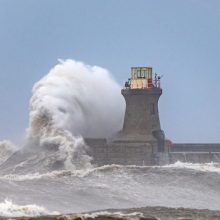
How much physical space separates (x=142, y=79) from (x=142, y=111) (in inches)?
63.2

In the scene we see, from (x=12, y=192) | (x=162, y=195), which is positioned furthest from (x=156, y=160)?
(x=12, y=192)

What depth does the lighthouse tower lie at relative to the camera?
39.6 metres

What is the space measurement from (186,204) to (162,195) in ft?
6.50

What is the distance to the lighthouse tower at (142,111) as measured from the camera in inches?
1560

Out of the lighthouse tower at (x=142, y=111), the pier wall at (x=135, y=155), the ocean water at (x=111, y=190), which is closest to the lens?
the ocean water at (x=111, y=190)

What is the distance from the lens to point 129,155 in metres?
37.6

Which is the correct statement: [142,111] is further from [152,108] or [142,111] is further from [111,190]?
[111,190]

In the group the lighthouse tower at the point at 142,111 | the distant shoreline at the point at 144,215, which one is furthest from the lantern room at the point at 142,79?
the distant shoreline at the point at 144,215

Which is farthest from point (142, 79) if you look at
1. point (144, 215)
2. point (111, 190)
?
point (144, 215)

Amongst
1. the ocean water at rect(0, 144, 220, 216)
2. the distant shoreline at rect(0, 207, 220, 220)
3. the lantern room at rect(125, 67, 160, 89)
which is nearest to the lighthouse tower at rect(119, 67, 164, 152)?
the lantern room at rect(125, 67, 160, 89)

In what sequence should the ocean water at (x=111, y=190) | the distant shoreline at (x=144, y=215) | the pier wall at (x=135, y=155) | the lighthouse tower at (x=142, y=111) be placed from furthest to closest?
the lighthouse tower at (x=142, y=111), the pier wall at (x=135, y=155), the ocean water at (x=111, y=190), the distant shoreline at (x=144, y=215)

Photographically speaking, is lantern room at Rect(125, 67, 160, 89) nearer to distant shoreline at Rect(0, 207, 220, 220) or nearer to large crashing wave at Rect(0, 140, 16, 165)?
large crashing wave at Rect(0, 140, 16, 165)

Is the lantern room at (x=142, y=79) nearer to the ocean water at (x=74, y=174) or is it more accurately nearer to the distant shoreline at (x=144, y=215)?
the ocean water at (x=74, y=174)

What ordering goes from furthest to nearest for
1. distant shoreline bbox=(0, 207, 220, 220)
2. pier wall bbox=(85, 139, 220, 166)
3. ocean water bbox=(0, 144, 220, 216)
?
pier wall bbox=(85, 139, 220, 166), ocean water bbox=(0, 144, 220, 216), distant shoreline bbox=(0, 207, 220, 220)
